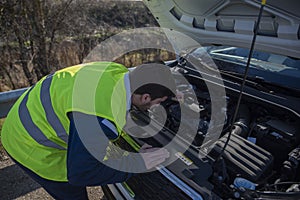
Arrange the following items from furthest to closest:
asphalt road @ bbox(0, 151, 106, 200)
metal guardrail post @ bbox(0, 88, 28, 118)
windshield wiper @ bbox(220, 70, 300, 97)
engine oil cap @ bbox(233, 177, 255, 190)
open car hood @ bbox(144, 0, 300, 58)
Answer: metal guardrail post @ bbox(0, 88, 28, 118), asphalt road @ bbox(0, 151, 106, 200), windshield wiper @ bbox(220, 70, 300, 97), open car hood @ bbox(144, 0, 300, 58), engine oil cap @ bbox(233, 177, 255, 190)

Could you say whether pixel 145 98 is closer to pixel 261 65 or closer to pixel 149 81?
pixel 149 81

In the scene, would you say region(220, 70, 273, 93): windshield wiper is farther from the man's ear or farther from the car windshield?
the man's ear

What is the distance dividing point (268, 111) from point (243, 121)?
0.25 meters

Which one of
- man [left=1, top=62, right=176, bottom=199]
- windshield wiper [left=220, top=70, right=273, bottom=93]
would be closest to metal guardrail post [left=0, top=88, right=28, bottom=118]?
man [left=1, top=62, right=176, bottom=199]

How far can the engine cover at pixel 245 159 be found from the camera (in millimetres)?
1570

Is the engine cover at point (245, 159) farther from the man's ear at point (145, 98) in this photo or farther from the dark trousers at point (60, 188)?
the dark trousers at point (60, 188)

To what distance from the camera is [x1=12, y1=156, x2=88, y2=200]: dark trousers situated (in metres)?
1.78

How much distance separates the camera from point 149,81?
58.9 inches

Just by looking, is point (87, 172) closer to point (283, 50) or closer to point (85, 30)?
point (283, 50)

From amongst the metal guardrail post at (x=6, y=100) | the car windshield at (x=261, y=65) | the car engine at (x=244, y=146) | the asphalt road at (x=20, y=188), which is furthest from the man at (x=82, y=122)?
the metal guardrail post at (x=6, y=100)

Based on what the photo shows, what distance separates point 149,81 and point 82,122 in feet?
1.43

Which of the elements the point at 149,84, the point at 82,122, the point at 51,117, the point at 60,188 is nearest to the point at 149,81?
the point at 149,84

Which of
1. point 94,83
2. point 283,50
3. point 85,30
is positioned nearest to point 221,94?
point 283,50

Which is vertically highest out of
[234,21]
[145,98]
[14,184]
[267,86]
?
[234,21]
